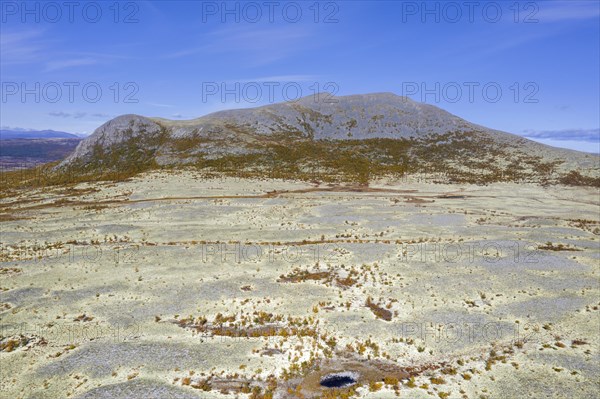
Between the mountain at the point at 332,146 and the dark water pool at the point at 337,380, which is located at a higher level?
the mountain at the point at 332,146

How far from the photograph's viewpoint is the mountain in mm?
116625

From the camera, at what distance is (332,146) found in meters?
141

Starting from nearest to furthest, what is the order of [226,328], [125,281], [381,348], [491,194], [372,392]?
[372,392], [381,348], [226,328], [125,281], [491,194]

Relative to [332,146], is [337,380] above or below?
below

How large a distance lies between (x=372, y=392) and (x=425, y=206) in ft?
189

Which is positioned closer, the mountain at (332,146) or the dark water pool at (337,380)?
the dark water pool at (337,380)

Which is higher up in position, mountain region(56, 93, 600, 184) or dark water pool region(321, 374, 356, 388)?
mountain region(56, 93, 600, 184)

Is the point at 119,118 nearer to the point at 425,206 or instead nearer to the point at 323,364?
the point at 425,206

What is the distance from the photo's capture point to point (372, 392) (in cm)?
2150

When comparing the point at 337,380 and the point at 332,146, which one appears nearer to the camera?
the point at 337,380

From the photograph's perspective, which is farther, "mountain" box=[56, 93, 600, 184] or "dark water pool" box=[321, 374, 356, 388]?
"mountain" box=[56, 93, 600, 184]

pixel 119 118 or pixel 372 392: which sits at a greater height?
pixel 119 118

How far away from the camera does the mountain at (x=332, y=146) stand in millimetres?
116625

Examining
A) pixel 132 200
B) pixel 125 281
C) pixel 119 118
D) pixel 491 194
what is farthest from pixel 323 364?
pixel 119 118
